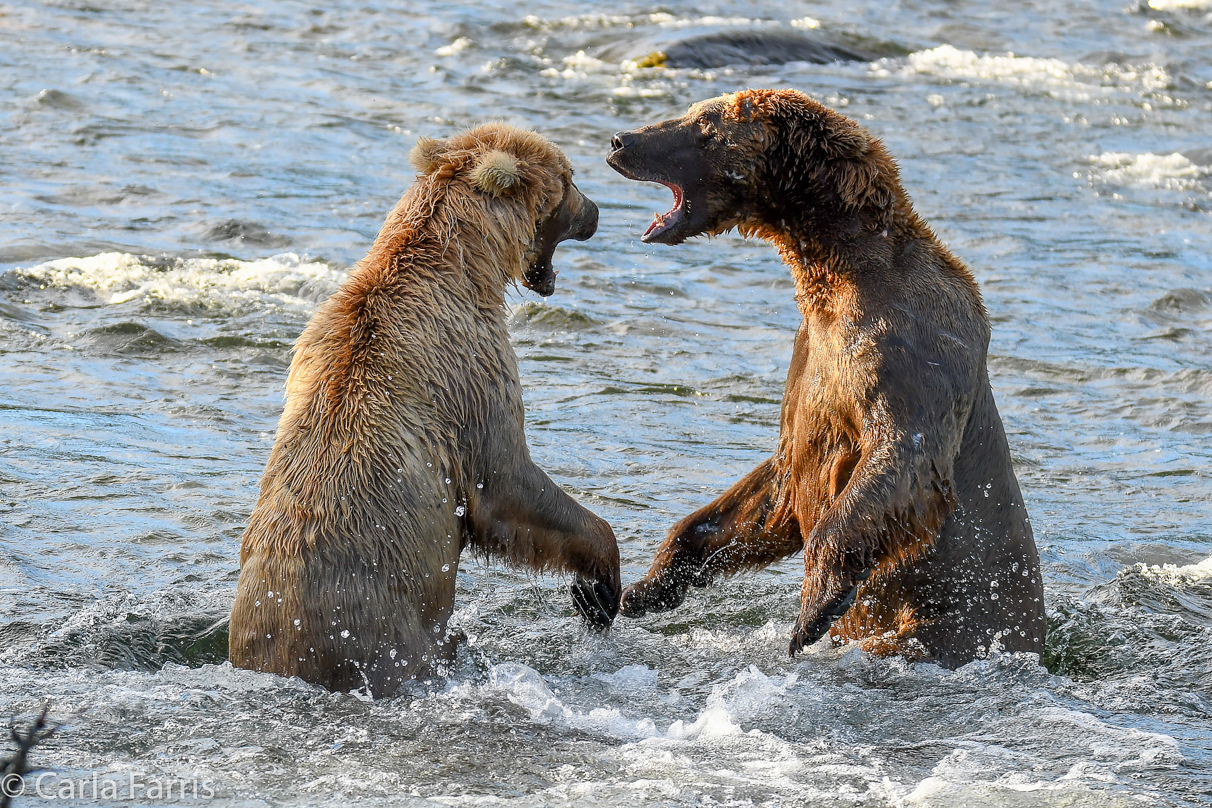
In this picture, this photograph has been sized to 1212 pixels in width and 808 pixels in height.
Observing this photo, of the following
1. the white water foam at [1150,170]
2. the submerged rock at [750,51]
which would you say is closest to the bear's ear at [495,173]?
the white water foam at [1150,170]

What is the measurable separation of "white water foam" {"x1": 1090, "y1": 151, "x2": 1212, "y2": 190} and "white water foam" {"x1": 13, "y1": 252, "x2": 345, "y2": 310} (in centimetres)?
840

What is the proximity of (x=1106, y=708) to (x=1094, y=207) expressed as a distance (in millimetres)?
9347

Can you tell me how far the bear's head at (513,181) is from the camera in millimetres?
5684

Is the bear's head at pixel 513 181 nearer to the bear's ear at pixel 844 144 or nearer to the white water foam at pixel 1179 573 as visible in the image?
the bear's ear at pixel 844 144

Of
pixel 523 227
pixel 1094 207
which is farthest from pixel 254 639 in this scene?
pixel 1094 207

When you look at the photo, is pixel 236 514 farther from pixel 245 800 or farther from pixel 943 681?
A: pixel 943 681

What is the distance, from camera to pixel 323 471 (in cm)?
511

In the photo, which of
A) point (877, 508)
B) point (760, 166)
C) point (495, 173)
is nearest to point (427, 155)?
point (495, 173)

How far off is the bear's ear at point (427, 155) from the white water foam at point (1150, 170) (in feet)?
35.2

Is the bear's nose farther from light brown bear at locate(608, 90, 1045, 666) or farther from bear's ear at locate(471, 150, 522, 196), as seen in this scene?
bear's ear at locate(471, 150, 522, 196)

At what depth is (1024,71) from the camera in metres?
19.4

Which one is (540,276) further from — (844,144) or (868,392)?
(868,392)

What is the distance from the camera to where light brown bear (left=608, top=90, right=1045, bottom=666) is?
551 cm

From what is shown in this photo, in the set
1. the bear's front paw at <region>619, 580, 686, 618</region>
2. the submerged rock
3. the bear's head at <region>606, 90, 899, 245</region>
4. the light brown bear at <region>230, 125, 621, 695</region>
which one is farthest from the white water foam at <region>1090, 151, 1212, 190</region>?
the light brown bear at <region>230, 125, 621, 695</region>
